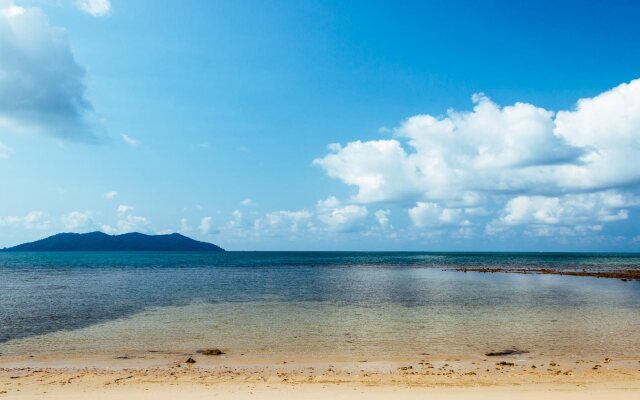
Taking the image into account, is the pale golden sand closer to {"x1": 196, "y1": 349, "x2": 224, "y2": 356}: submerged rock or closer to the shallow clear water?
{"x1": 196, "y1": 349, "x2": 224, "y2": 356}: submerged rock

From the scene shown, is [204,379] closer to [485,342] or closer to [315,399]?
[315,399]

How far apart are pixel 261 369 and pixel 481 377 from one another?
9.46 metres

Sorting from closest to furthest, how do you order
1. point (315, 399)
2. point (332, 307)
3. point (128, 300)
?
1. point (315, 399)
2. point (332, 307)
3. point (128, 300)

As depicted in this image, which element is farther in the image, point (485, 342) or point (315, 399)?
point (485, 342)

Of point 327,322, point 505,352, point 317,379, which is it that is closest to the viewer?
point 317,379

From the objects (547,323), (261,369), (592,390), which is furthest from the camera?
(547,323)

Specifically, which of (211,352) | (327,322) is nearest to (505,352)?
(327,322)

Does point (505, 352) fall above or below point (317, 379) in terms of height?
below

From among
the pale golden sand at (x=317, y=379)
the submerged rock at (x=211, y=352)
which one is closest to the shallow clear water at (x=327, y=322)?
the submerged rock at (x=211, y=352)

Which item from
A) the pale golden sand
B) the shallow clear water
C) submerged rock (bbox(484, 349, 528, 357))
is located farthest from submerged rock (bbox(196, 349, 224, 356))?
submerged rock (bbox(484, 349, 528, 357))

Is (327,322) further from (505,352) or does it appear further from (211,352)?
(505,352)

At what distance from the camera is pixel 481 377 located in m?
17.4

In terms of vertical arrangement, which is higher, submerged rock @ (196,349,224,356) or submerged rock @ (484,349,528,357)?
submerged rock @ (484,349,528,357)

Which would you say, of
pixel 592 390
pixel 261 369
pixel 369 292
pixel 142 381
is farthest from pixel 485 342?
pixel 369 292
